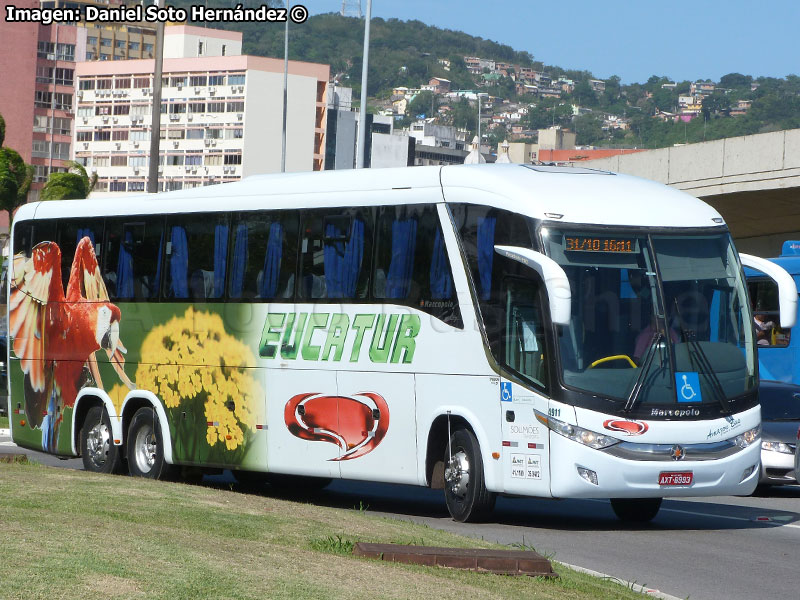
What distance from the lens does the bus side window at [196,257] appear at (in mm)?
16938

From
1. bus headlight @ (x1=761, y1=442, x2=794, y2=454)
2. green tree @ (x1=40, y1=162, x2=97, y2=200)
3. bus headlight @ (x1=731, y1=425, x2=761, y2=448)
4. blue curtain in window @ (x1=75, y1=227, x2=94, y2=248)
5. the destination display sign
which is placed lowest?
bus headlight @ (x1=761, y1=442, x2=794, y2=454)

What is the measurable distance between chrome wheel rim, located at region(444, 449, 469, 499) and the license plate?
194 centimetres

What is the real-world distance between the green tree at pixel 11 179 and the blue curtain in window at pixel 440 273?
47211mm

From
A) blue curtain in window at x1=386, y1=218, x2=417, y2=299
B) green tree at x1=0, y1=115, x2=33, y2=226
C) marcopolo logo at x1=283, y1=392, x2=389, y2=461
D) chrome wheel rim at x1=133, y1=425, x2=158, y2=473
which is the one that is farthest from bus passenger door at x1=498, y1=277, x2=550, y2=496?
green tree at x1=0, y1=115, x2=33, y2=226

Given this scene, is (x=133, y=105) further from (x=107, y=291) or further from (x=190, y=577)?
(x=190, y=577)

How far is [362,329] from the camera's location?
600 inches

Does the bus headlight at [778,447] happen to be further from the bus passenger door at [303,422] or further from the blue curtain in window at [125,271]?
the blue curtain in window at [125,271]

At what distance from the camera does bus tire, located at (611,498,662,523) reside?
15.2m

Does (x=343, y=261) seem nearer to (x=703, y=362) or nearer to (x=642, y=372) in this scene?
(x=642, y=372)

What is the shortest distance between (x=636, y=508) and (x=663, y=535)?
1262 millimetres

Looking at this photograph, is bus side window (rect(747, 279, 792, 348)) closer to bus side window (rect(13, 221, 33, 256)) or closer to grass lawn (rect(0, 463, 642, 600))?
bus side window (rect(13, 221, 33, 256))

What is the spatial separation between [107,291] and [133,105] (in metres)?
131

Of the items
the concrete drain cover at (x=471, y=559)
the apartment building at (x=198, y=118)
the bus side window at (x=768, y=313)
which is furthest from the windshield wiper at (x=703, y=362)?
the apartment building at (x=198, y=118)

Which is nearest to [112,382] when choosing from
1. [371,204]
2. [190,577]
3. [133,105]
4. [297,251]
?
[297,251]
